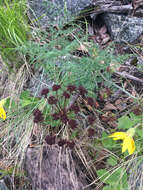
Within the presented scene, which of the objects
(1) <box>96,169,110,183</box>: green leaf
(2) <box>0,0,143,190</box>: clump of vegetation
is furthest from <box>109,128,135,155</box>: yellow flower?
(1) <box>96,169,110,183</box>: green leaf

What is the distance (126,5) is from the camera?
2.30 m

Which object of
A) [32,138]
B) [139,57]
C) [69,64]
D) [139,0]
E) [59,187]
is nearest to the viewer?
[59,187]

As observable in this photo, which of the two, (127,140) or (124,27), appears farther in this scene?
(124,27)

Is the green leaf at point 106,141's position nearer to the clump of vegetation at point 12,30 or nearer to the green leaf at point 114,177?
the green leaf at point 114,177

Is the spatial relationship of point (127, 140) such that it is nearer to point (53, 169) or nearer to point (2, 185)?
point (53, 169)

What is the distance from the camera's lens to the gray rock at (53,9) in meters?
2.35

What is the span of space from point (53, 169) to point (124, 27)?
1.65 metres

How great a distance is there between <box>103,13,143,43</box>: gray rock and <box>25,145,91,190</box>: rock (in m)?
1.39

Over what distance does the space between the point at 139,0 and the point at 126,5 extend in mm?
143

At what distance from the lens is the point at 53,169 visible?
5.17ft

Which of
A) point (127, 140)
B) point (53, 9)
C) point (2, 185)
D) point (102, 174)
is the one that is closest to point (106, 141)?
point (102, 174)

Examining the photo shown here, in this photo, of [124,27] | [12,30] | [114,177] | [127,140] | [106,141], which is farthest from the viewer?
[124,27]

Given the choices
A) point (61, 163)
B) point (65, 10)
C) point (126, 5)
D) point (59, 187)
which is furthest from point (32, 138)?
point (126, 5)

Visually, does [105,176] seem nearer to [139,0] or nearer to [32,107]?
[32,107]
